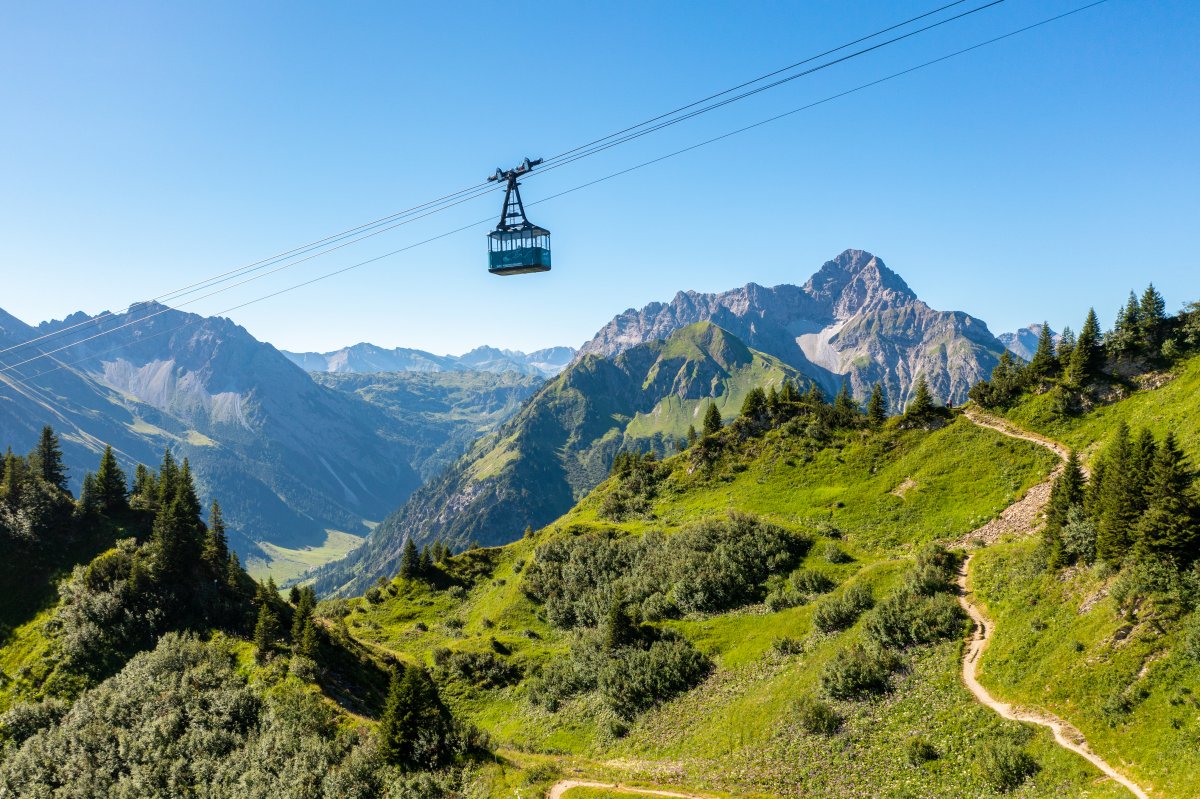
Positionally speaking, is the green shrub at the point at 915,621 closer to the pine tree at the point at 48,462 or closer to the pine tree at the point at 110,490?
the pine tree at the point at 110,490

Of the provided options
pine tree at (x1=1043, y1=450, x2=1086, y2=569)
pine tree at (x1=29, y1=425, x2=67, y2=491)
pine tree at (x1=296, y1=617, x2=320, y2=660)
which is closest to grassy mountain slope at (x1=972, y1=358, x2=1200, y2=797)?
pine tree at (x1=1043, y1=450, x2=1086, y2=569)

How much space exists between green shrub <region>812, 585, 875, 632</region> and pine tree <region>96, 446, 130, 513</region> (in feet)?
254

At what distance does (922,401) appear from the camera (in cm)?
9706

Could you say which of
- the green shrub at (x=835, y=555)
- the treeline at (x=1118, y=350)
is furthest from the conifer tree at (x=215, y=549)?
the treeline at (x=1118, y=350)

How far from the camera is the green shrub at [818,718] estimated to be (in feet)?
126

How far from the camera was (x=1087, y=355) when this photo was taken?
82.8m

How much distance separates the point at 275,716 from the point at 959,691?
4375cm

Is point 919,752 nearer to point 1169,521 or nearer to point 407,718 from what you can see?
point 1169,521

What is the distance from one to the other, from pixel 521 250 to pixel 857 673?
116 ft

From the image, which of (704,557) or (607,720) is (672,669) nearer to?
(607,720)

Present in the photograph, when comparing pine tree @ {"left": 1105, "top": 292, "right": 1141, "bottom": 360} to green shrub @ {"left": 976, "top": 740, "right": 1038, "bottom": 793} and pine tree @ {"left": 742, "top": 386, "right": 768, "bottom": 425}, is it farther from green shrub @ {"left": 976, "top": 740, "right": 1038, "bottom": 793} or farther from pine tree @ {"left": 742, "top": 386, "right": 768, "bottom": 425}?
green shrub @ {"left": 976, "top": 740, "right": 1038, "bottom": 793}

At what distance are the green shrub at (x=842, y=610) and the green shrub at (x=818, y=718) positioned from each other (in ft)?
40.5

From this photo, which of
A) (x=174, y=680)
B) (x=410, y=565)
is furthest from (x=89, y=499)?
(x=410, y=565)

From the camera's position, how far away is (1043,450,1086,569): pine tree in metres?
43.2
